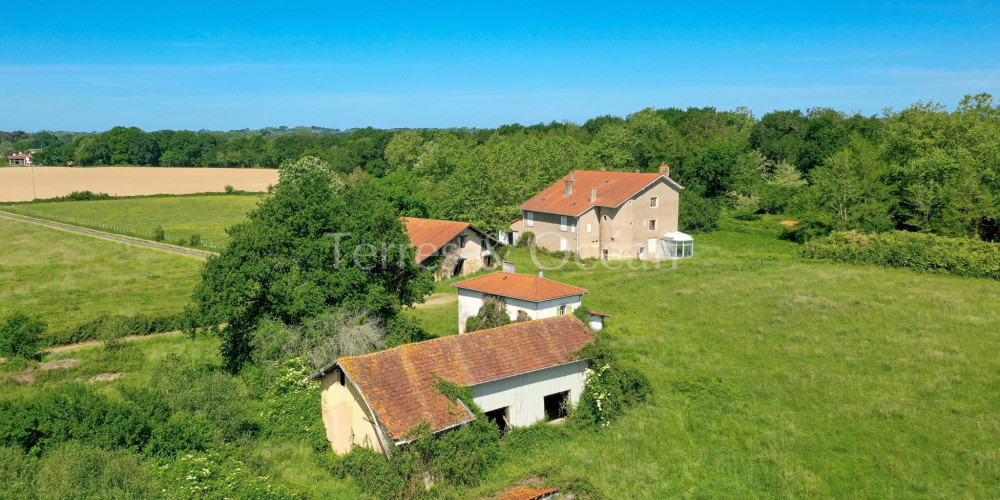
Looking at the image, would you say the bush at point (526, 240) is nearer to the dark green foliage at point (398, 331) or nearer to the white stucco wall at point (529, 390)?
the dark green foliage at point (398, 331)

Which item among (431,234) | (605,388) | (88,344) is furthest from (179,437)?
(431,234)

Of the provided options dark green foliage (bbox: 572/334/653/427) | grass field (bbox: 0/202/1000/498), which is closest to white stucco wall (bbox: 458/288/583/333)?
grass field (bbox: 0/202/1000/498)

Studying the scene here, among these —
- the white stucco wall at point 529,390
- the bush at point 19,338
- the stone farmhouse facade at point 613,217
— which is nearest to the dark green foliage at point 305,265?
the white stucco wall at point 529,390

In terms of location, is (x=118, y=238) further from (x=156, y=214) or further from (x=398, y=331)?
(x=398, y=331)

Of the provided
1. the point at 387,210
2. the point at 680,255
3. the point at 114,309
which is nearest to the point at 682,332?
the point at 387,210

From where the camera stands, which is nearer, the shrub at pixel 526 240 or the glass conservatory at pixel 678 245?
the glass conservatory at pixel 678 245

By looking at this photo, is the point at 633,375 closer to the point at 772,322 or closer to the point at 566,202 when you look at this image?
the point at 772,322

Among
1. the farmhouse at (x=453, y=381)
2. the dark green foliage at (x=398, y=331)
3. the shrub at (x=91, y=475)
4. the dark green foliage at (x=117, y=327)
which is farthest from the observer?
the dark green foliage at (x=117, y=327)
